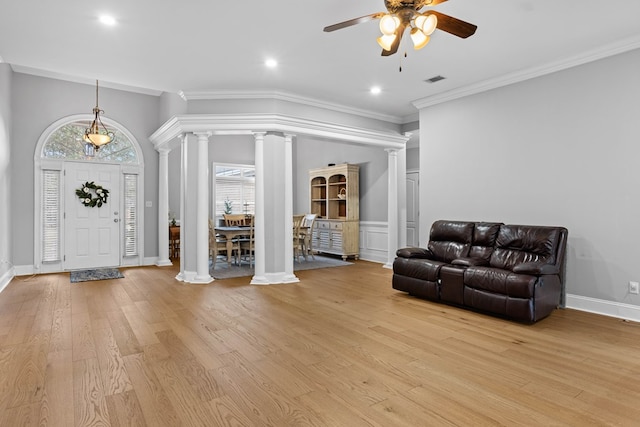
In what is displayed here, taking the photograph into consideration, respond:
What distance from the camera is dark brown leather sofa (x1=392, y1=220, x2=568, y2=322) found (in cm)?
370

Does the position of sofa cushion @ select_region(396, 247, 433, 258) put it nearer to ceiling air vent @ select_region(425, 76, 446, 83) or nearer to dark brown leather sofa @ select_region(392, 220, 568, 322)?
dark brown leather sofa @ select_region(392, 220, 568, 322)

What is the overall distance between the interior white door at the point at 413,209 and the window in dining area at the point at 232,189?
404 cm

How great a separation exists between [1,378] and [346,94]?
5.09 meters

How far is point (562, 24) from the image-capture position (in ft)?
11.7

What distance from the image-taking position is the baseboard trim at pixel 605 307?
3896mm

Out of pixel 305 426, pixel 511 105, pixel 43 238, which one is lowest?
pixel 305 426

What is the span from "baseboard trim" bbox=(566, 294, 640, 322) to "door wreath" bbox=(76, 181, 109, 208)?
7740 millimetres

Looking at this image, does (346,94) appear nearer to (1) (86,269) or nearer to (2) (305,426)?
(2) (305,426)

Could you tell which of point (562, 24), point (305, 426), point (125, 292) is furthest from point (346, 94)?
point (305, 426)

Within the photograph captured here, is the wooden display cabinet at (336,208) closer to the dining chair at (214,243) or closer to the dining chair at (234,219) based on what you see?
the dining chair at (234,219)

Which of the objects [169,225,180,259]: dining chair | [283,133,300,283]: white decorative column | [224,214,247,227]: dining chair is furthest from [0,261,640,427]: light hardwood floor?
[224,214,247,227]: dining chair

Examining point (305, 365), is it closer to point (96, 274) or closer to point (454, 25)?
point (454, 25)

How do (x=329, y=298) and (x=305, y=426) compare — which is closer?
(x=305, y=426)

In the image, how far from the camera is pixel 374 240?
8156mm
